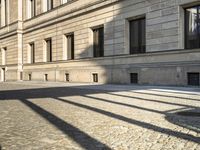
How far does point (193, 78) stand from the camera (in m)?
18.6

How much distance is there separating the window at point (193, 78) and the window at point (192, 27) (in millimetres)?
1666

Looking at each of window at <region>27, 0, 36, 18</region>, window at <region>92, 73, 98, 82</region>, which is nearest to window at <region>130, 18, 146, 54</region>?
window at <region>92, 73, 98, 82</region>

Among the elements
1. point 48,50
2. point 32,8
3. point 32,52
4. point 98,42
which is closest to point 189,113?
point 98,42

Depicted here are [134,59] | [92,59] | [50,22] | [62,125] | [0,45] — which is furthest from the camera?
[0,45]

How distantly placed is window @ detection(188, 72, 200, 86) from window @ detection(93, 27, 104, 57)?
9.12m

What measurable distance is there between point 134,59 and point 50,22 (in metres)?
13.7

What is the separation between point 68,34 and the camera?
3091cm

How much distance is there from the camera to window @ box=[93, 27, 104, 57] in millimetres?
26516

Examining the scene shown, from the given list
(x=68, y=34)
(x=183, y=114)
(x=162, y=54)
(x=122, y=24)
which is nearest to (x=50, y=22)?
(x=68, y=34)

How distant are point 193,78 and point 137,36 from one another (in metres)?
6.04

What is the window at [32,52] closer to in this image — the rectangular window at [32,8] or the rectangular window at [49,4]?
the rectangular window at [32,8]

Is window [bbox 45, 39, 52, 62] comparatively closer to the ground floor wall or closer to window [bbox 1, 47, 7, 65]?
the ground floor wall

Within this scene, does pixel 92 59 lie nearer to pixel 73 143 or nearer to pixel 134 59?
pixel 134 59

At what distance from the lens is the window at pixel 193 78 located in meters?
18.4
